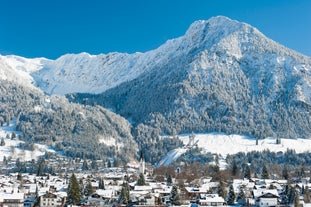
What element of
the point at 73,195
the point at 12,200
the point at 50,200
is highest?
the point at 73,195

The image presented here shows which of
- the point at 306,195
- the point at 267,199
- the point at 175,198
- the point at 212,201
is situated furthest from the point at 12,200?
the point at 306,195

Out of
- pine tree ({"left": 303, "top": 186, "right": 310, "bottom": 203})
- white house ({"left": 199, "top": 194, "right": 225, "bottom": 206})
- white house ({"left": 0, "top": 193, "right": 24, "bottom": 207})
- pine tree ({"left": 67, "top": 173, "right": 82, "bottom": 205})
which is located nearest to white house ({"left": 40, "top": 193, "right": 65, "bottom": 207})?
white house ({"left": 0, "top": 193, "right": 24, "bottom": 207})

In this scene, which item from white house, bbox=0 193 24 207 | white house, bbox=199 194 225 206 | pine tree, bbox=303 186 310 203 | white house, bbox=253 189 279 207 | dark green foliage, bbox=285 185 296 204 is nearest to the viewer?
white house, bbox=199 194 225 206

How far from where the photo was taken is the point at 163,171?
183 metres

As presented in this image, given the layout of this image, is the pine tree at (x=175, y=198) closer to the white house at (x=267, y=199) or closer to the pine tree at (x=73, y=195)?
the white house at (x=267, y=199)

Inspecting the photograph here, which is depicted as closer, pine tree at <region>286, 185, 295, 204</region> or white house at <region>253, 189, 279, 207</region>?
pine tree at <region>286, 185, 295, 204</region>

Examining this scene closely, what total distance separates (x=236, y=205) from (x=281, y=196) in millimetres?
12195

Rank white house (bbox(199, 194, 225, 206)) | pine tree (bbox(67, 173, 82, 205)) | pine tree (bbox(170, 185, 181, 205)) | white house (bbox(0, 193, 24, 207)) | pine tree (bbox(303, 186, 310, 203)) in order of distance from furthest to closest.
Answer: pine tree (bbox(303, 186, 310, 203)), pine tree (bbox(170, 185, 181, 205)), white house (bbox(0, 193, 24, 207)), pine tree (bbox(67, 173, 82, 205)), white house (bbox(199, 194, 225, 206))

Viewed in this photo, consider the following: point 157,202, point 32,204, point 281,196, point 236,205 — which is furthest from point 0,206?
point 281,196

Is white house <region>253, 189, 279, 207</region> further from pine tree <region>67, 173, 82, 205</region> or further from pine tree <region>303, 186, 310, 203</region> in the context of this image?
pine tree <region>67, 173, 82, 205</region>

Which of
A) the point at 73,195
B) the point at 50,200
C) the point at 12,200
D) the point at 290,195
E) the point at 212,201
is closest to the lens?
the point at 73,195

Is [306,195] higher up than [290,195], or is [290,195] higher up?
[290,195]

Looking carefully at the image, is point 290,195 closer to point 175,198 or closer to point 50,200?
point 175,198

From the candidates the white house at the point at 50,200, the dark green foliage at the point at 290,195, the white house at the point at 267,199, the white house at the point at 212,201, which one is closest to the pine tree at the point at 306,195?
the dark green foliage at the point at 290,195
